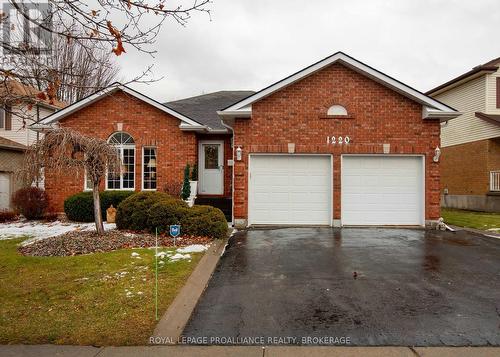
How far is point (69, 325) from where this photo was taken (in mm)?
4129

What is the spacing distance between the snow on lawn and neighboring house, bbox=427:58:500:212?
17209 mm

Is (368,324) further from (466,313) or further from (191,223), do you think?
(191,223)

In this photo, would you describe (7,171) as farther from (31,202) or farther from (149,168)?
(149,168)

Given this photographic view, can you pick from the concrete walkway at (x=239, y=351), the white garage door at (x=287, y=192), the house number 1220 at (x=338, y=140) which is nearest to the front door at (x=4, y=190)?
the white garage door at (x=287, y=192)

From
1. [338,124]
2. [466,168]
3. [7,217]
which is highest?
[338,124]

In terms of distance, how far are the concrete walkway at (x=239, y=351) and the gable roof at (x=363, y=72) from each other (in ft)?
28.6

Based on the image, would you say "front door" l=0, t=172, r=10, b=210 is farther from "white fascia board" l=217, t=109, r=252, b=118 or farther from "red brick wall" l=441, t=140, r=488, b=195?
"red brick wall" l=441, t=140, r=488, b=195

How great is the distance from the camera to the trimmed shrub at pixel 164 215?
966 cm

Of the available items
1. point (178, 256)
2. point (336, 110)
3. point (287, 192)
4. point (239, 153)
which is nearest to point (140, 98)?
point (239, 153)

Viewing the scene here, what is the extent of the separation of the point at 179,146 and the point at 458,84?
51.9 ft

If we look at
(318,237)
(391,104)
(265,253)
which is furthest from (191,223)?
(391,104)

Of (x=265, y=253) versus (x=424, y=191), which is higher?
(x=424, y=191)

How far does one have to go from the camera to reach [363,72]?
468 inches

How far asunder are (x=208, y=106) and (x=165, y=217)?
352 inches
